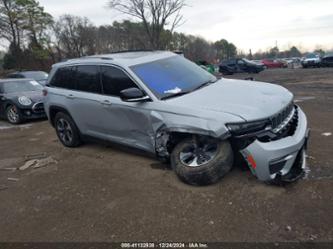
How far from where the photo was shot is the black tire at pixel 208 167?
145 inches

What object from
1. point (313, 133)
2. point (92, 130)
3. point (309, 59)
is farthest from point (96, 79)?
point (309, 59)

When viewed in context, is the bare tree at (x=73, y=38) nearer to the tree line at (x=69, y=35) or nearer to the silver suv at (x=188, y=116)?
the tree line at (x=69, y=35)

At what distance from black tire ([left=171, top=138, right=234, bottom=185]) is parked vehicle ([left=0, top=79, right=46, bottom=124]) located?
23.7 ft

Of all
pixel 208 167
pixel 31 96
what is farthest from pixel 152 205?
pixel 31 96

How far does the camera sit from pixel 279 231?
9.53 ft

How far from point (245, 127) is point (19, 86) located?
30.8ft

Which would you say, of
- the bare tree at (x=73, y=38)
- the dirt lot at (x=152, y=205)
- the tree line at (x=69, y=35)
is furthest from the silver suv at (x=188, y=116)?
the bare tree at (x=73, y=38)

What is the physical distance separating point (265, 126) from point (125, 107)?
6.65 ft

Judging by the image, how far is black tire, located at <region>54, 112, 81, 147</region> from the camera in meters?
5.79

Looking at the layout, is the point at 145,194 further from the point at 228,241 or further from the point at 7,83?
the point at 7,83

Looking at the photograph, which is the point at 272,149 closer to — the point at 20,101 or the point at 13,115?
the point at 20,101

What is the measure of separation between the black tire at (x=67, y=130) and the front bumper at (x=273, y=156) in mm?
3503

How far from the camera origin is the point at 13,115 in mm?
9891

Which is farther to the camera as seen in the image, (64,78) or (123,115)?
(64,78)
